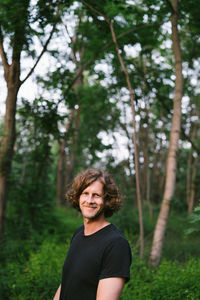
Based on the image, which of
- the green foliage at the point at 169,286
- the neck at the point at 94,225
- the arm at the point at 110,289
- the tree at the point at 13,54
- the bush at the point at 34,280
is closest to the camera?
the arm at the point at 110,289

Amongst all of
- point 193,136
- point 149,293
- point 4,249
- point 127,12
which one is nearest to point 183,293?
point 149,293

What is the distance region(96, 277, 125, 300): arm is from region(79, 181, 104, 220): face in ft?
1.64

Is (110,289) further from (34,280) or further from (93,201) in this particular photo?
(34,280)

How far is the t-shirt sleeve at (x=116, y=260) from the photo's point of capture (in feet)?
6.65

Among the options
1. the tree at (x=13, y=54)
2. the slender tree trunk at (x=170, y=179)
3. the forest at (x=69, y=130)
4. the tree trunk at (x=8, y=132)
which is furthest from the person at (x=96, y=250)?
the tree trunk at (x=8, y=132)

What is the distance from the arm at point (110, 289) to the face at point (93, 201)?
50cm

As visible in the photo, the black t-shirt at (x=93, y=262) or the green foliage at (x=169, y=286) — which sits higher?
the black t-shirt at (x=93, y=262)

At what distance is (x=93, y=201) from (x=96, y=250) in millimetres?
365

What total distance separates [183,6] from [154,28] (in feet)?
3.78

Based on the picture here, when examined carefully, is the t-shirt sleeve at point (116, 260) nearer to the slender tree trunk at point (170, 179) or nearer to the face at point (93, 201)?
the face at point (93, 201)

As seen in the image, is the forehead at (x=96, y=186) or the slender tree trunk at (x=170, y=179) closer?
the forehead at (x=96, y=186)

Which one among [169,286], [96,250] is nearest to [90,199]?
[96,250]

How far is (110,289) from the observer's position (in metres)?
2.00

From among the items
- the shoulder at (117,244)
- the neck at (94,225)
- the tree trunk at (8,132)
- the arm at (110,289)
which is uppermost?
the tree trunk at (8,132)
